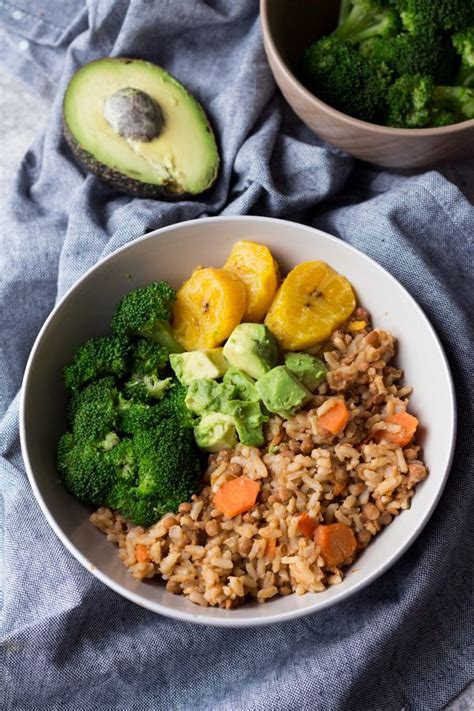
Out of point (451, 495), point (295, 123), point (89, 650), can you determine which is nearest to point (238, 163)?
point (295, 123)

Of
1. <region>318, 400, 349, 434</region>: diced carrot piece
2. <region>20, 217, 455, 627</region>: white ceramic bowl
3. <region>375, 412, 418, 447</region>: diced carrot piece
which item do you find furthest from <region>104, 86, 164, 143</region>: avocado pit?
<region>375, 412, 418, 447</region>: diced carrot piece

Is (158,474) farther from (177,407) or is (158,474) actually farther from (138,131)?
(138,131)

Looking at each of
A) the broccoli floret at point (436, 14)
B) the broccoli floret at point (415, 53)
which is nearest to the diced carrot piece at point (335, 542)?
the broccoli floret at point (415, 53)

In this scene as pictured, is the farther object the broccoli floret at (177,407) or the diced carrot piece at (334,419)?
the broccoli floret at (177,407)

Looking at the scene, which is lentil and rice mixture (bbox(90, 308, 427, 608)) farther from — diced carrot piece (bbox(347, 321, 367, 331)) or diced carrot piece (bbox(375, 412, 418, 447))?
diced carrot piece (bbox(347, 321, 367, 331))

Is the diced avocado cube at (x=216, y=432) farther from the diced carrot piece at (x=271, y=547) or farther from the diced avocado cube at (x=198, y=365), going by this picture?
the diced carrot piece at (x=271, y=547)

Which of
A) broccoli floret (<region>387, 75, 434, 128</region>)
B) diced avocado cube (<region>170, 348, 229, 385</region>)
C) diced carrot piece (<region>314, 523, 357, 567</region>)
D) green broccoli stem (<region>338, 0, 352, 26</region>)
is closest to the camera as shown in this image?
diced carrot piece (<region>314, 523, 357, 567</region>)
